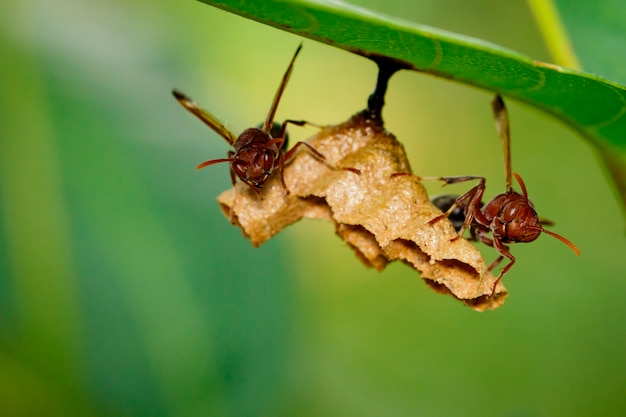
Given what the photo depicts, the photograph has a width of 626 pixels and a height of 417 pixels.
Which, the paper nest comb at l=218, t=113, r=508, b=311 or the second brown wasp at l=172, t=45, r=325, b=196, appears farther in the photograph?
the second brown wasp at l=172, t=45, r=325, b=196

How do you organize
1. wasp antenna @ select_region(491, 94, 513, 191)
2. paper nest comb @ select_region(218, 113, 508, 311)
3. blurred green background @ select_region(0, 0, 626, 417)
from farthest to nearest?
blurred green background @ select_region(0, 0, 626, 417) → wasp antenna @ select_region(491, 94, 513, 191) → paper nest comb @ select_region(218, 113, 508, 311)

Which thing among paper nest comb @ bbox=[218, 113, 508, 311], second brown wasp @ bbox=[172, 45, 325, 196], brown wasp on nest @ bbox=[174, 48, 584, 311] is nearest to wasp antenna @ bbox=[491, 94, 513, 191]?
brown wasp on nest @ bbox=[174, 48, 584, 311]

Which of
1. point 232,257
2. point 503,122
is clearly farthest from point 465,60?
point 232,257

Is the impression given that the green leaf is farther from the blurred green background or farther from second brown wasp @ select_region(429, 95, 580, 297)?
the blurred green background

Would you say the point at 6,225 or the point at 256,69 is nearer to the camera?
the point at 6,225

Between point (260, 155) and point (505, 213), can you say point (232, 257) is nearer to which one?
point (260, 155)

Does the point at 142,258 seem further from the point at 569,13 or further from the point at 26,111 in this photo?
the point at 569,13

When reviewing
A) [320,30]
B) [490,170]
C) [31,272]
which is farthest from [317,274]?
[320,30]
